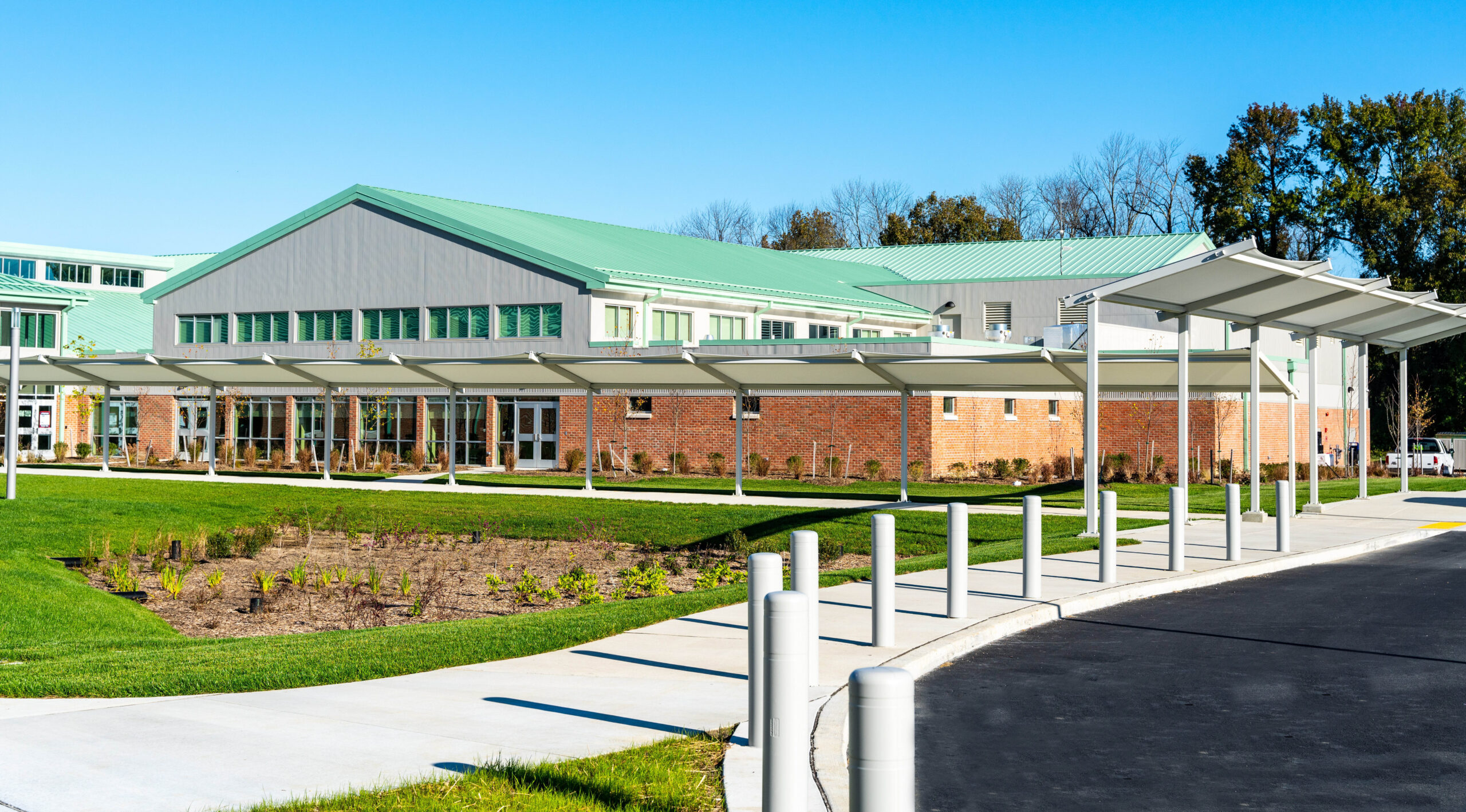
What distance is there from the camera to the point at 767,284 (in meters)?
48.2

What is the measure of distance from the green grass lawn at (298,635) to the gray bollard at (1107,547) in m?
2.13

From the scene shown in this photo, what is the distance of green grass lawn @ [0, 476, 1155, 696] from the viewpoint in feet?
28.6

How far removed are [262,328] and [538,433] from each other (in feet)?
43.5

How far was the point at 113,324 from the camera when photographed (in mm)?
61094

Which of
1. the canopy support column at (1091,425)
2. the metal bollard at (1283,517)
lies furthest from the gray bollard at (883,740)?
the canopy support column at (1091,425)

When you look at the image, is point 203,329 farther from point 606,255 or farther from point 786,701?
point 786,701

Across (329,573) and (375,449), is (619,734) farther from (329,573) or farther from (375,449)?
(375,449)

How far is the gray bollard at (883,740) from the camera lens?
4.11 m

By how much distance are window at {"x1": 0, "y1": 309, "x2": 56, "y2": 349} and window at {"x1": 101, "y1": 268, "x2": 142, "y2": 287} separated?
24232 mm

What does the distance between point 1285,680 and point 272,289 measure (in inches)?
1813

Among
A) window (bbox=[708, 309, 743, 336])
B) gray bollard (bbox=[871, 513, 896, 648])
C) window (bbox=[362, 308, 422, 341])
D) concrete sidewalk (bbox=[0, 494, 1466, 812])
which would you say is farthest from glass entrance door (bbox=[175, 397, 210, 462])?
gray bollard (bbox=[871, 513, 896, 648])

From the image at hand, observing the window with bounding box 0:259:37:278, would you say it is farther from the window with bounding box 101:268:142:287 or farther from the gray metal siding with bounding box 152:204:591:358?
the gray metal siding with bounding box 152:204:591:358

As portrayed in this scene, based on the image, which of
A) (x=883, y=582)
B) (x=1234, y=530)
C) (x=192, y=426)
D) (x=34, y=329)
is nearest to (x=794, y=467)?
(x=1234, y=530)

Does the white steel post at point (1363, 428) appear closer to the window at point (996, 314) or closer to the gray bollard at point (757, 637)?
the gray bollard at point (757, 637)
